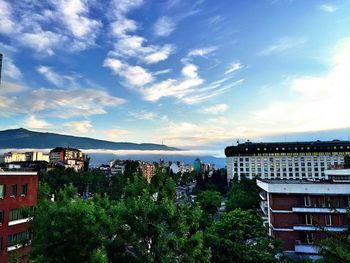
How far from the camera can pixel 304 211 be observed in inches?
1294

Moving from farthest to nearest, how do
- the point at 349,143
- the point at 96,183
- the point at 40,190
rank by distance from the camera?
the point at 349,143 < the point at 96,183 < the point at 40,190

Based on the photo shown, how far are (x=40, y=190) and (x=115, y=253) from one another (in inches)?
1090

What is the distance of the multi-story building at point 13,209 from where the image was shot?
30.1m

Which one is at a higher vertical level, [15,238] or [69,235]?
[69,235]

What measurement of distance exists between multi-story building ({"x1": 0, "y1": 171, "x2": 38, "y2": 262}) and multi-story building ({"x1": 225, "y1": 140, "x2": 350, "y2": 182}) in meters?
99.7

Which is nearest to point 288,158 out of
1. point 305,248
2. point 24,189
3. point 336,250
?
point 305,248

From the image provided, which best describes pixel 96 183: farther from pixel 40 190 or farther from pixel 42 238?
pixel 42 238

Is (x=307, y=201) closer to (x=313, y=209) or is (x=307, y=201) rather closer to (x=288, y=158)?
(x=313, y=209)

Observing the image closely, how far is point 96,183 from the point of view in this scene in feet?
337

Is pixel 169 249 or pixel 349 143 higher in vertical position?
pixel 349 143

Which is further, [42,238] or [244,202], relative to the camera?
[244,202]

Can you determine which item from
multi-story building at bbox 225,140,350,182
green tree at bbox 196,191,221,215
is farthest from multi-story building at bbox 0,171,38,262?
multi-story building at bbox 225,140,350,182

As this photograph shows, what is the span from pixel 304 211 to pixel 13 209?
29616mm

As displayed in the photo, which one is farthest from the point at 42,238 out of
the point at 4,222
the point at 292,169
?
the point at 292,169
